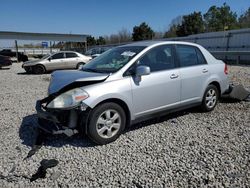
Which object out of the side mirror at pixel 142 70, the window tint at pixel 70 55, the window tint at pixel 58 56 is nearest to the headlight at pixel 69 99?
the side mirror at pixel 142 70

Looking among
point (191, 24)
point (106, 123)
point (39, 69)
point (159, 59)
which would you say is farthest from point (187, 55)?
point (191, 24)

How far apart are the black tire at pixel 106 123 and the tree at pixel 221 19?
173 ft

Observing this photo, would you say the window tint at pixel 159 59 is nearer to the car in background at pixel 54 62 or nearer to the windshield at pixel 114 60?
the windshield at pixel 114 60

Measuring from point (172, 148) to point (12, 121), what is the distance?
Answer: 356cm

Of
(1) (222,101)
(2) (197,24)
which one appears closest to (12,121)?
(1) (222,101)

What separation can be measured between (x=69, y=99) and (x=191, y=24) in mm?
52688

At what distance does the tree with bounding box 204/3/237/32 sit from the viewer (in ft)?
168

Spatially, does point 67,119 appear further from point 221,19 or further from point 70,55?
point 221,19

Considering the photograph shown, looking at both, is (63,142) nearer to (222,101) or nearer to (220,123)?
(220,123)

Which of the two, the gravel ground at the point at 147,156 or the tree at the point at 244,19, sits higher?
the tree at the point at 244,19

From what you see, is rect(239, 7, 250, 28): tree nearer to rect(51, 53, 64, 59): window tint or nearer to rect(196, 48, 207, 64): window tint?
rect(51, 53, 64, 59): window tint

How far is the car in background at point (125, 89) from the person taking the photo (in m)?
3.80

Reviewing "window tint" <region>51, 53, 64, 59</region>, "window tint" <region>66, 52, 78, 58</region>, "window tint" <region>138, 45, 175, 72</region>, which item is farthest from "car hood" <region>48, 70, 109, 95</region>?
"window tint" <region>66, 52, 78, 58</region>

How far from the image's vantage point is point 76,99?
12.2 ft
